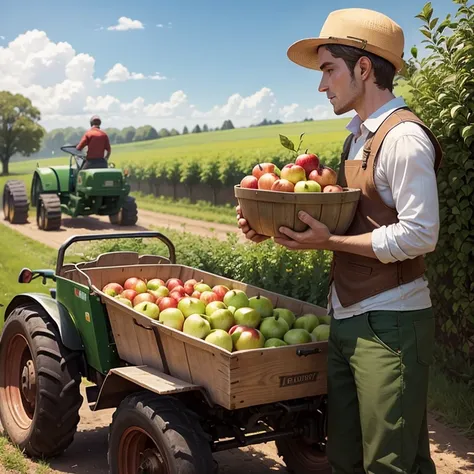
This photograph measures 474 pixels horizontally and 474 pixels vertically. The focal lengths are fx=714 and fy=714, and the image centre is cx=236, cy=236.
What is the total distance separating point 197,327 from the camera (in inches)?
135

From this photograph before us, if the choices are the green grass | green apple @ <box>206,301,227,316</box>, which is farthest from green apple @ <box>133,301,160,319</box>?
the green grass

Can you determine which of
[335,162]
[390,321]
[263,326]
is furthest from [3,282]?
[335,162]

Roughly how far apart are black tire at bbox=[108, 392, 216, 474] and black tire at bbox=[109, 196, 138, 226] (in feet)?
46.3

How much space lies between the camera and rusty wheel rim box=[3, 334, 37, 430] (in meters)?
4.78

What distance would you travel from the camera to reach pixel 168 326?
355 centimetres

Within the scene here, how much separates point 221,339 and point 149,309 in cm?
57

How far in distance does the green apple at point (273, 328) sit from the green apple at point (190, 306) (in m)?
0.35

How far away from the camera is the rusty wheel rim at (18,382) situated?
478 centimetres

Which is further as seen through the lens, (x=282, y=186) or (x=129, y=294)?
(x=129, y=294)

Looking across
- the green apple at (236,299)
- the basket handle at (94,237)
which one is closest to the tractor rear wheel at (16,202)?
the basket handle at (94,237)

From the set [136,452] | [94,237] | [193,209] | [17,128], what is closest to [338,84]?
[136,452]

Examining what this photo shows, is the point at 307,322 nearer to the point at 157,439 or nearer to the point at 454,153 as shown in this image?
the point at 157,439

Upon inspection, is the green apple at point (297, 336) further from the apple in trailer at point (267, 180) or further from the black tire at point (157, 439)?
the apple in trailer at point (267, 180)

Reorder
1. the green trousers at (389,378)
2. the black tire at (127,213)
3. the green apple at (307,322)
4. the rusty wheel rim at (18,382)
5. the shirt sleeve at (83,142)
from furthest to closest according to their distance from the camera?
the black tire at (127,213), the shirt sleeve at (83,142), the rusty wheel rim at (18,382), the green apple at (307,322), the green trousers at (389,378)
